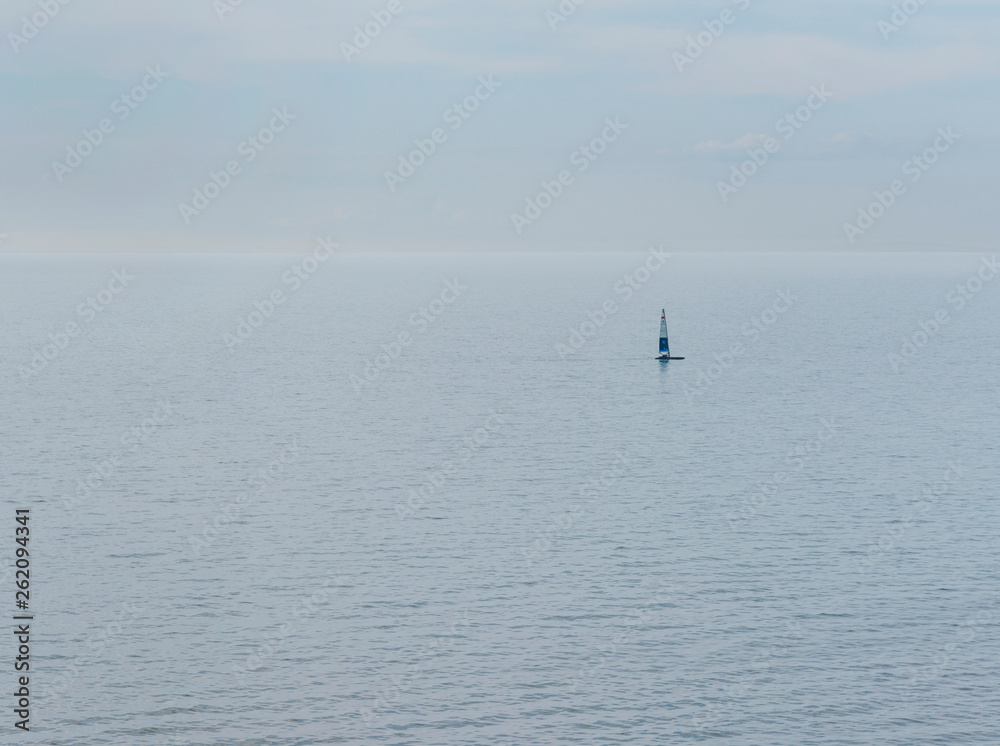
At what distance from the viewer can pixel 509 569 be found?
6153cm

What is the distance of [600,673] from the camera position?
48656 millimetres

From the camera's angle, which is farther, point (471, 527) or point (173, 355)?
point (173, 355)

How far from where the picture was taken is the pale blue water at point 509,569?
45.7 m

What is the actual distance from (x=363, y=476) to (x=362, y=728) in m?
39.0

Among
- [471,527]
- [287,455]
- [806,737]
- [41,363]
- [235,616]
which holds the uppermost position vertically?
[41,363]

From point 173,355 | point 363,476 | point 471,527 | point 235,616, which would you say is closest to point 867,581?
point 471,527

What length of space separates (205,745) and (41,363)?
117907 millimetres

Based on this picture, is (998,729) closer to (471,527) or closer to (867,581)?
(867,581)

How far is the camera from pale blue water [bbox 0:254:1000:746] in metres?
45.7

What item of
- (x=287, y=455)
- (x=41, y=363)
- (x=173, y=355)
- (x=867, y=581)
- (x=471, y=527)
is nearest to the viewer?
(x=867, y=581)

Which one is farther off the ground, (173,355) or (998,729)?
(173,355)

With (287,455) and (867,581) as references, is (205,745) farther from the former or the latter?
(287,455)

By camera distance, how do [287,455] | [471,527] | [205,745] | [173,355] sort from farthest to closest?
1. [173,355]
2. [287,455]
3. [471,527]
4. [205,745]

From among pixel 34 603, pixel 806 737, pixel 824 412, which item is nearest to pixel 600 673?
pixel 806 737
